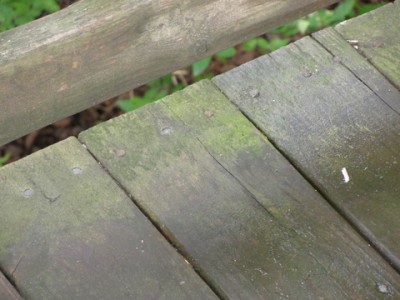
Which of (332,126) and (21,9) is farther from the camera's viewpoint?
(21,9)

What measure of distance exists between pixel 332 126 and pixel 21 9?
1640 mm

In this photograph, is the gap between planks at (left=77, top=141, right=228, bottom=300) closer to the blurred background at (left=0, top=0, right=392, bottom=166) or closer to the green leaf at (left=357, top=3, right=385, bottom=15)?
the blurred background at (left=0, top=0, right=392, bottom=166)

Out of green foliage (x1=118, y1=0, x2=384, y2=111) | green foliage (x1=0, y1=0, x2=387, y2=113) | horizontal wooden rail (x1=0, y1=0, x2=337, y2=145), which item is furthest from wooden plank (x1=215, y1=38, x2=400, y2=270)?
green foliage (x1=118, y1=0, x2=384, y2=111)

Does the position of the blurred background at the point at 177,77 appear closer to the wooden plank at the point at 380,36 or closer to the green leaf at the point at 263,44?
the green leaf at the point at 263,44

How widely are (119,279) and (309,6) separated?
864 mm

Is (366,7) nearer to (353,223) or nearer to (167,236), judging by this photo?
(353,223)

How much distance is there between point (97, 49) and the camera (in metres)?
1.67

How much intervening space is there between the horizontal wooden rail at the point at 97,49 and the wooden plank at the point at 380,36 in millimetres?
403

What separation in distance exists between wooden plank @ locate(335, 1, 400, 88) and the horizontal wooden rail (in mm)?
403

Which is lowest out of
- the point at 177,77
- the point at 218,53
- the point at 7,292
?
the point at 177,77

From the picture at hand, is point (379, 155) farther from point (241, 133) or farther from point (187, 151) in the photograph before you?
point (187, 151)

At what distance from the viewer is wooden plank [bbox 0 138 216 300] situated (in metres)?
1.63

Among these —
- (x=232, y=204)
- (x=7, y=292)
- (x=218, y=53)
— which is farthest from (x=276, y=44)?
(x=7, y=292)

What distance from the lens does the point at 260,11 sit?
1.92m
